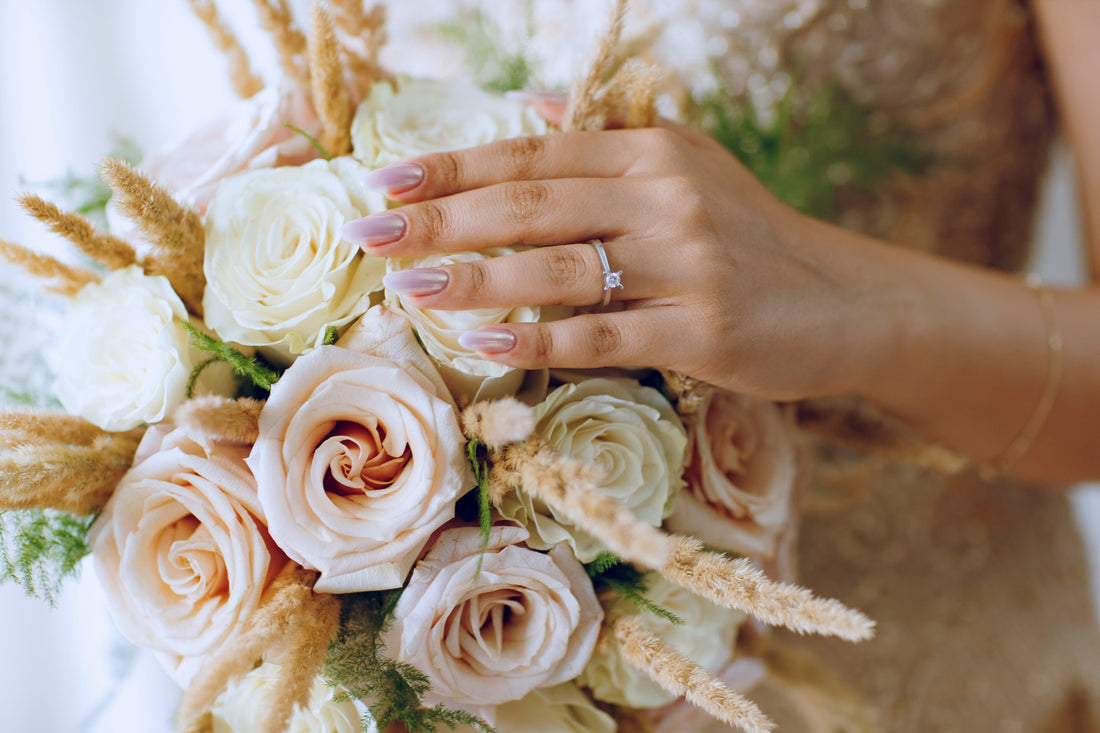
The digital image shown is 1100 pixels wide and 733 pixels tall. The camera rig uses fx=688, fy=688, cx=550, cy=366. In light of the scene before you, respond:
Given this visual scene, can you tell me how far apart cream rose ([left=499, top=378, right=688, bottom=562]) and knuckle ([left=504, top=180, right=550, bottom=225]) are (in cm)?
15

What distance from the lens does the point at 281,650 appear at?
480 mm

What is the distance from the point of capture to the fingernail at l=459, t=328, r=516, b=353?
0.52 metres

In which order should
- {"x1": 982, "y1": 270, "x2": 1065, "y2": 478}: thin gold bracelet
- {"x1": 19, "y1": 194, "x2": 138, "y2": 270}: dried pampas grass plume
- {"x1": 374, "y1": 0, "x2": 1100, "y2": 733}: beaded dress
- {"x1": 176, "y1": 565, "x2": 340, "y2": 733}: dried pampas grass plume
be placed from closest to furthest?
{"x1": 176, "y1": 565, "x2": 340, "y2": 733}: dried pampas grass plume < {"x1": 19, "y1": 194, "x2": 138, "y2": 270}: dried pampas grass plume < {"x1": 982, "y1": 270, "x2": 1065, "y2": 478}: thin gold bracelet < {"x1": 374, "y1": 0, "x2": 1100, "y2": 733}: beaded dress

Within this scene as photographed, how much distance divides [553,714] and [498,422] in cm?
32

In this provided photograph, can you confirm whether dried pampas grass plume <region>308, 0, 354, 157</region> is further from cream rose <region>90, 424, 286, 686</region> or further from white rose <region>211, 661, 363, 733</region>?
white rose <region>211, 661, 363, 733</region>

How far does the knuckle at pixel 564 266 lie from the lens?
56 cm

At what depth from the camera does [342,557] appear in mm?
488

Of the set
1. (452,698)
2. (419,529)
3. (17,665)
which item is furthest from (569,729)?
(17,665)

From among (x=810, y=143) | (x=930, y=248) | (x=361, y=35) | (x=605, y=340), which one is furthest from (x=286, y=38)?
(x=930, y=248)

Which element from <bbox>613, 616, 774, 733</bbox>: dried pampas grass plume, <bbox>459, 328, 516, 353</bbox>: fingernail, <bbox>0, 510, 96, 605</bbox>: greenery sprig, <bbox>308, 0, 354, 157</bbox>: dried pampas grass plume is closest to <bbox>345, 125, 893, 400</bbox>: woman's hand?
<bbox>459, 328, 516, 353</bbox>: fingernail

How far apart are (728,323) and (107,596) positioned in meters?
0.56

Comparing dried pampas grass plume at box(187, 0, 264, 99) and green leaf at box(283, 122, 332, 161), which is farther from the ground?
dried pampas grass plume at box(187, 0, 264, 99)

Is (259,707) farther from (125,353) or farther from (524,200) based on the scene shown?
(524,200)

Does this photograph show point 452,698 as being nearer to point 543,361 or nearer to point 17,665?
point 543,361
